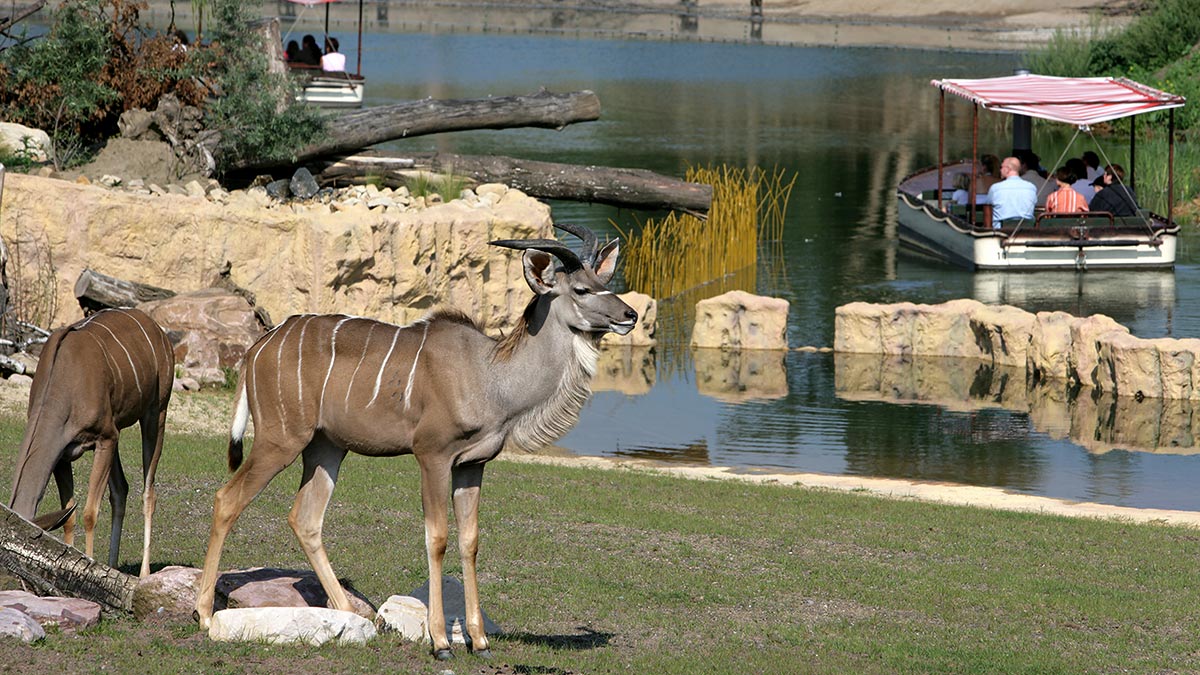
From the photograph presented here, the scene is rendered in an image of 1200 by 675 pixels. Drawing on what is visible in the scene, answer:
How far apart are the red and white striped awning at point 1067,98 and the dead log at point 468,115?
6.87 metres

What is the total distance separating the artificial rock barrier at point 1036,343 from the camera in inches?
768

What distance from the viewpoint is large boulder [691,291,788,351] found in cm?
2247

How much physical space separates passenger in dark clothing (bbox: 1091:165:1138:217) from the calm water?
1098mm

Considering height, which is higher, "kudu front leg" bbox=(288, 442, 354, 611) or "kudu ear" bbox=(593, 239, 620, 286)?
"kudu ear" bbox=(593, 239, 620, 286)

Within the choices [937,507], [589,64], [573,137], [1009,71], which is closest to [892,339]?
[937,507]

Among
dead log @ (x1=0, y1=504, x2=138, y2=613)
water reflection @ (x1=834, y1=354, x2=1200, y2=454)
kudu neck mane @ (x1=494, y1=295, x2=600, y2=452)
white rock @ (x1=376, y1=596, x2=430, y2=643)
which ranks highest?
kudu neck mane @ (x1=494, y1=295, x2=600, y2=452)

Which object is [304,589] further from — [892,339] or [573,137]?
[573,137]

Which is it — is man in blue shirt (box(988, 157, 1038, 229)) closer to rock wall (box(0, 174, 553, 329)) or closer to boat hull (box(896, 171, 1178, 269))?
boat hull (box(896, 171, 1178, 269))

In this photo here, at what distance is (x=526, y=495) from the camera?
41.3ft

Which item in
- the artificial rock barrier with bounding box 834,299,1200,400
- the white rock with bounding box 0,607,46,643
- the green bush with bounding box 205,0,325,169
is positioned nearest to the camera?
the white rock with bounding box 0,607,46,643

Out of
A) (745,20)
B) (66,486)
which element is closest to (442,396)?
(66,486)

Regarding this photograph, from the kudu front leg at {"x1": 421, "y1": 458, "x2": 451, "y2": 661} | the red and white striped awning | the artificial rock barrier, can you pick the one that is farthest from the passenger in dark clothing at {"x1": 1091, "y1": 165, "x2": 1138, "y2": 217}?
the kudu front leg at {"x1": 421, "y1": 458, "x2": 451, "y2": 661}

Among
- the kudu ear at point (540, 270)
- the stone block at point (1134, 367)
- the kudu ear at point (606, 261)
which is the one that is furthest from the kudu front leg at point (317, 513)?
the stone block at point (1134, 367)

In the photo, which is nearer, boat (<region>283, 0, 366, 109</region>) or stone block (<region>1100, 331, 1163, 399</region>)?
stone block (<region>1100, 331, 1163, 399</region>)
